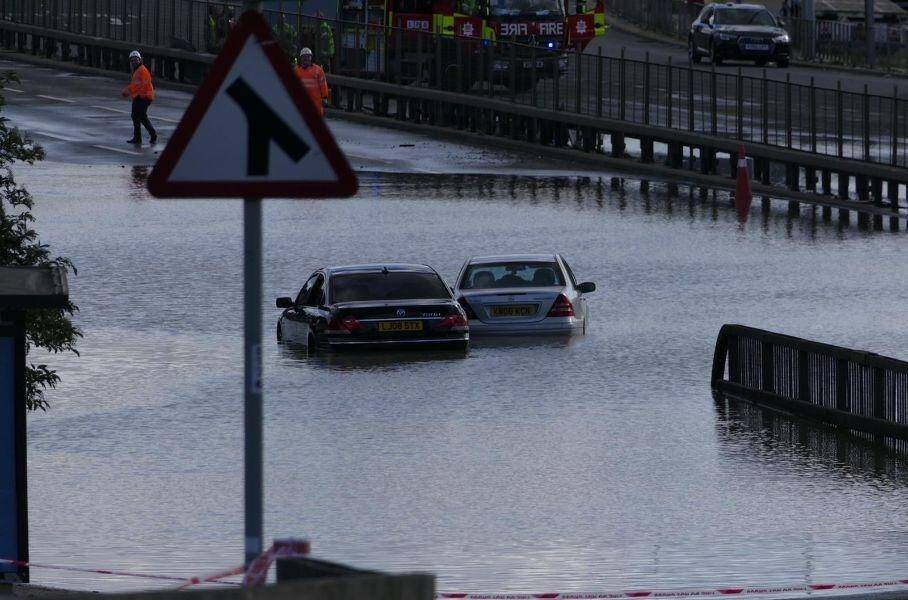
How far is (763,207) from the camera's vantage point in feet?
124

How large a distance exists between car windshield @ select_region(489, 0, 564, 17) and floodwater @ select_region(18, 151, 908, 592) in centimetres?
1697

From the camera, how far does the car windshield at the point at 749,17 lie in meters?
62.4

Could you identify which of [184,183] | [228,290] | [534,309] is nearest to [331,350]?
[534,309]

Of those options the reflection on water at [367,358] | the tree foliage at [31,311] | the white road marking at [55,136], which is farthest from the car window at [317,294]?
the white road marking at [55,136]

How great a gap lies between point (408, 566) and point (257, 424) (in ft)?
18.7

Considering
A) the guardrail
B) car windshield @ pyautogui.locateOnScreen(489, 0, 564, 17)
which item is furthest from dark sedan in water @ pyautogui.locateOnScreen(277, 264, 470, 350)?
the guardrail

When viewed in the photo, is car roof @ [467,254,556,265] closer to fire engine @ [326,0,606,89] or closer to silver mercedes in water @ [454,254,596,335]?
silver mercedes in water @ [454,254,596,335]

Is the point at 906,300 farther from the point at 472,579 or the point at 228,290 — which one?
the point at 472,579

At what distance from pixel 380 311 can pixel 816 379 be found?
6.43 meters

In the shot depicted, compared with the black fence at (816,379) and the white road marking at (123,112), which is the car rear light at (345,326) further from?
the white road marking at (123,112)

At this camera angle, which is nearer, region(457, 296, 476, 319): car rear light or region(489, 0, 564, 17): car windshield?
region(457, 296, 476, 319): car rear light

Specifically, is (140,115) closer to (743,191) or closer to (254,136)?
(743,191)

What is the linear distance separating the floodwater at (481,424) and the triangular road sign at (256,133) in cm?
510

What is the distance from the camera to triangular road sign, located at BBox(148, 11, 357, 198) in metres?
7.07
